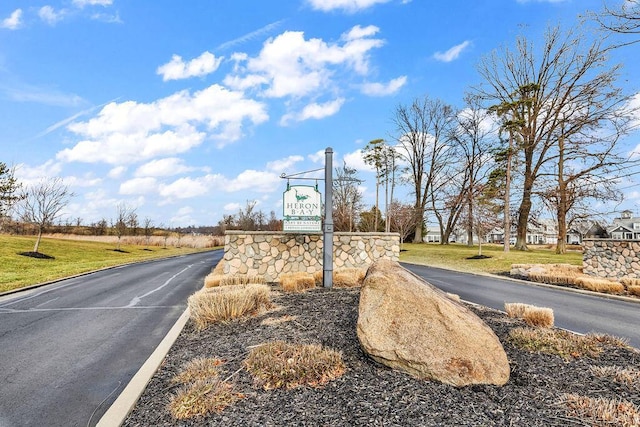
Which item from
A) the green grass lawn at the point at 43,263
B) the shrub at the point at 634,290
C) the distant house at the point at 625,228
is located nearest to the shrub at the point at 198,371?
the green grass lawn at the point at 43,263

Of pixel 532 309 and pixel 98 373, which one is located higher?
pixel 532 309

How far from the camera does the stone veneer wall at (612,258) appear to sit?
1413cm

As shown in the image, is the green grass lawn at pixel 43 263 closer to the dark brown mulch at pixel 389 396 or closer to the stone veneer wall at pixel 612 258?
the dark brown mulch at pixel 389 396

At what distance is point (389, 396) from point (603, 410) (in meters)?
1.68

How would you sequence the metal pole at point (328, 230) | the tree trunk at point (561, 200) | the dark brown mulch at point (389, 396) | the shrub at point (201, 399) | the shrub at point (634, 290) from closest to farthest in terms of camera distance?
the dark brown mulch at point (389, 396), the shrub at point (201, 399), the metal pole at point (328, 230), the shrub at point (634, 290), the tree trunk at point (561, 200)

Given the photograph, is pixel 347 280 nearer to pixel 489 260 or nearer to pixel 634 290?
pixel 634 290

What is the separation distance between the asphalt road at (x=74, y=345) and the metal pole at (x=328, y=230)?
3646mm

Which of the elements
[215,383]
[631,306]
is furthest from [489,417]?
[631,306]

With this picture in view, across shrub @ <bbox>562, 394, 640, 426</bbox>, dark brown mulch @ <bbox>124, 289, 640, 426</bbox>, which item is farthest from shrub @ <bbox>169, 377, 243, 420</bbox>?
shrub @ <bbox>562, 394, 640, 426</bbox>

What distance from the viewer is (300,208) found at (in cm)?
1141

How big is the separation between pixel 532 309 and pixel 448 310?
2925 mm

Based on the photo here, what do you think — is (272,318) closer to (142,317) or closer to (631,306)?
(142,317)

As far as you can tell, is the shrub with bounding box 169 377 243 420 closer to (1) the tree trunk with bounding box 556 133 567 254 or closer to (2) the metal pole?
(2) the metal pole

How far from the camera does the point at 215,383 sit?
3.57 meters
